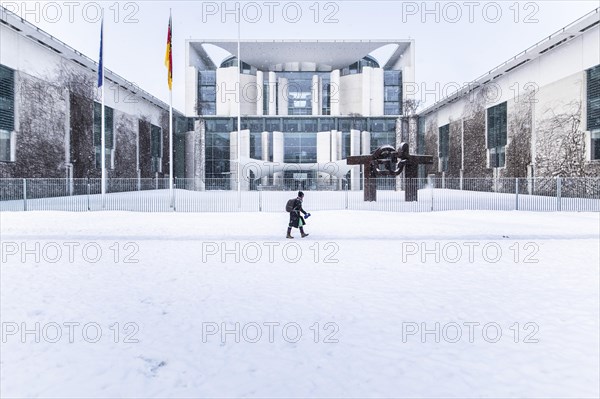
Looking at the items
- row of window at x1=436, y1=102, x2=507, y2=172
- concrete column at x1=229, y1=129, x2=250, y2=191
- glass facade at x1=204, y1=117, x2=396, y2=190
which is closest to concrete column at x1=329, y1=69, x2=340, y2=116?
glass facade at x1=204, y1=117, x2=396, y2=190

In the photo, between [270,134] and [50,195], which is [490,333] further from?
[270,134]

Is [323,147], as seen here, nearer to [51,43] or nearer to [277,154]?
[277,154]

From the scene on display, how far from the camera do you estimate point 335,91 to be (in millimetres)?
56438

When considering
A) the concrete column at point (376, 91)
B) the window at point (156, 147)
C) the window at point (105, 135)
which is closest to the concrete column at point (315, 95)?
the concrete column at point (376, 91)

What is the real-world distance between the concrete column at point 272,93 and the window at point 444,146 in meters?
23.9

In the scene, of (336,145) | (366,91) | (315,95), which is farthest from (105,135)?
(366,91)

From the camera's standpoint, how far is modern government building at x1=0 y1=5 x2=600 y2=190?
91.3ft

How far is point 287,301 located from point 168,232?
8901 millimetres

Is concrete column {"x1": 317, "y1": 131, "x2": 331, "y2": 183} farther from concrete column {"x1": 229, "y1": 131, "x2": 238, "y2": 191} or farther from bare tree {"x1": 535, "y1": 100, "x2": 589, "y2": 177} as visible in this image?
bare tree {"x1": 535, "y1": 100, "x2": 589, "y2": 177}

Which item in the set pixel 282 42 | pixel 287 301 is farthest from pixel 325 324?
pixel 282 42

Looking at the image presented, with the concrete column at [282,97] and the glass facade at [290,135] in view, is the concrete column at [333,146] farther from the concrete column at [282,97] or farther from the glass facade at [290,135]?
the concrete column at [282,97]

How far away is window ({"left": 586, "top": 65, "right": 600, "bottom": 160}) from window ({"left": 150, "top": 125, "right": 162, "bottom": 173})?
4570 centimetres

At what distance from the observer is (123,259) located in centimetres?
977

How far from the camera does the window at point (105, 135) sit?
37.6 m
